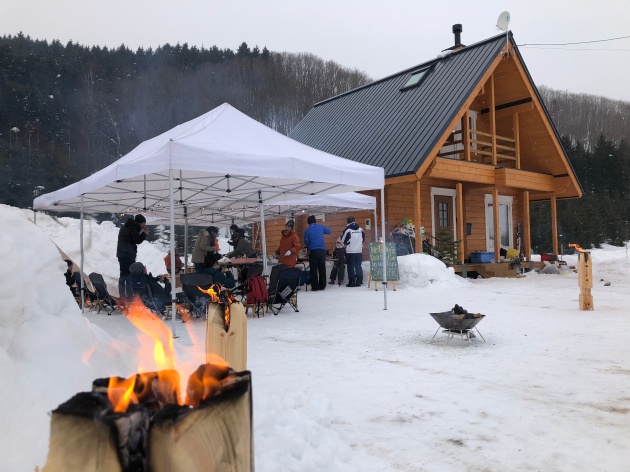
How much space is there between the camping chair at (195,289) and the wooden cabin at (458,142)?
722cm

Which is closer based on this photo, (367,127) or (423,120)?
(423,120)

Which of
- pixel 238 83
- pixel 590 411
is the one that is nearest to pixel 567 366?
pixel 590 411

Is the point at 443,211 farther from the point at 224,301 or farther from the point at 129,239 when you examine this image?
the point at 224,301

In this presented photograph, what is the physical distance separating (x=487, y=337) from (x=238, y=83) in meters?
45.0

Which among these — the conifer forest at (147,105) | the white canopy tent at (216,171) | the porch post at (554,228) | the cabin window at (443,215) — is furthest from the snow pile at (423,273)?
the conifer forest at (147,105)

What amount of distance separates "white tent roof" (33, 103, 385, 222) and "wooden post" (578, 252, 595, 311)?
3.24 meters

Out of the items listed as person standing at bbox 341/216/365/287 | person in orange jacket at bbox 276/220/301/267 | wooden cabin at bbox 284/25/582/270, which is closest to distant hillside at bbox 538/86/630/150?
wooden cabin at bbox 284/25/582/270

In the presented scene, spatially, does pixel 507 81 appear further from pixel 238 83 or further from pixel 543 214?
pixel 238 83

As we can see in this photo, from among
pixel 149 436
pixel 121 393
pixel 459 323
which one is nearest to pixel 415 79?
pixel 459 323

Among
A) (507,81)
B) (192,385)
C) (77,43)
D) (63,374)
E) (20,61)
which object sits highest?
(77,43)

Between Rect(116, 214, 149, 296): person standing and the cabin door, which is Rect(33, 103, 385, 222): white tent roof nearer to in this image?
Rect(116, 214, 149, 296): person standing

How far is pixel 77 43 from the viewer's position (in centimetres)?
4225

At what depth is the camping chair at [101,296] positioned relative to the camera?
8648 mm

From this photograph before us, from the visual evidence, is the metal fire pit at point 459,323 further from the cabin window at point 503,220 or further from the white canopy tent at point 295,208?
the cabin window at point 503,220
